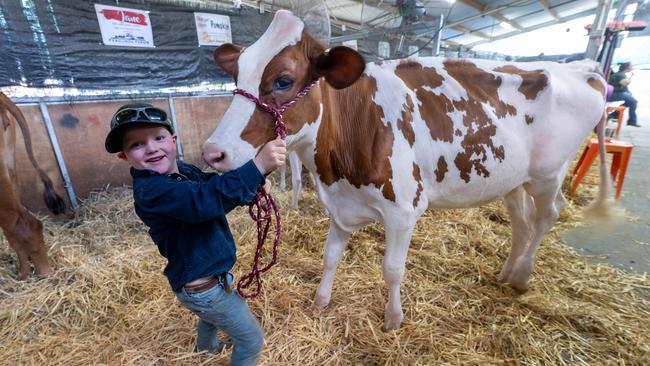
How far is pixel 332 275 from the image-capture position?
7.18 ft

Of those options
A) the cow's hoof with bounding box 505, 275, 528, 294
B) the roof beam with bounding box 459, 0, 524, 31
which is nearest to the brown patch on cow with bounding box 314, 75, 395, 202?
the cow's hoof with bounding box 505, 275, 528, 294

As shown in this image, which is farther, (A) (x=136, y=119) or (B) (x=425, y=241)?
(B) (x=425, y=241)

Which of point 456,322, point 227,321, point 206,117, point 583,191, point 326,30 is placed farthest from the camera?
point 206,117

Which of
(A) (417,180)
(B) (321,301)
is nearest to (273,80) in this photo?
(A) (417,180)

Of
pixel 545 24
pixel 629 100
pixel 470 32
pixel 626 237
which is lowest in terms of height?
pixel 626 237

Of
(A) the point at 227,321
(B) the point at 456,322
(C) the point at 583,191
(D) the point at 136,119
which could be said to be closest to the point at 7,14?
(D) the point at 136,119

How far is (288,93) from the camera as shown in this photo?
48.9 inches

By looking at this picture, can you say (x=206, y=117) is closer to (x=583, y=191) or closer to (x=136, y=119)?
(x=136, y=119)

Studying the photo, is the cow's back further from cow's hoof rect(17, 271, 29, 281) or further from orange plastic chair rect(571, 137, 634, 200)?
cow's hoof rect(17, 271, 29, 281)

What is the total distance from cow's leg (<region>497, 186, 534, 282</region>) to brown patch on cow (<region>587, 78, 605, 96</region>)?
0.83 m

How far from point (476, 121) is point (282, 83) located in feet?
4.02

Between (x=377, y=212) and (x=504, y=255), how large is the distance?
1.97m

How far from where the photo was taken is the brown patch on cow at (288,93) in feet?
3.80

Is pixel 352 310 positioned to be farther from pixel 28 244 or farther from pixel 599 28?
pixel 599 28
